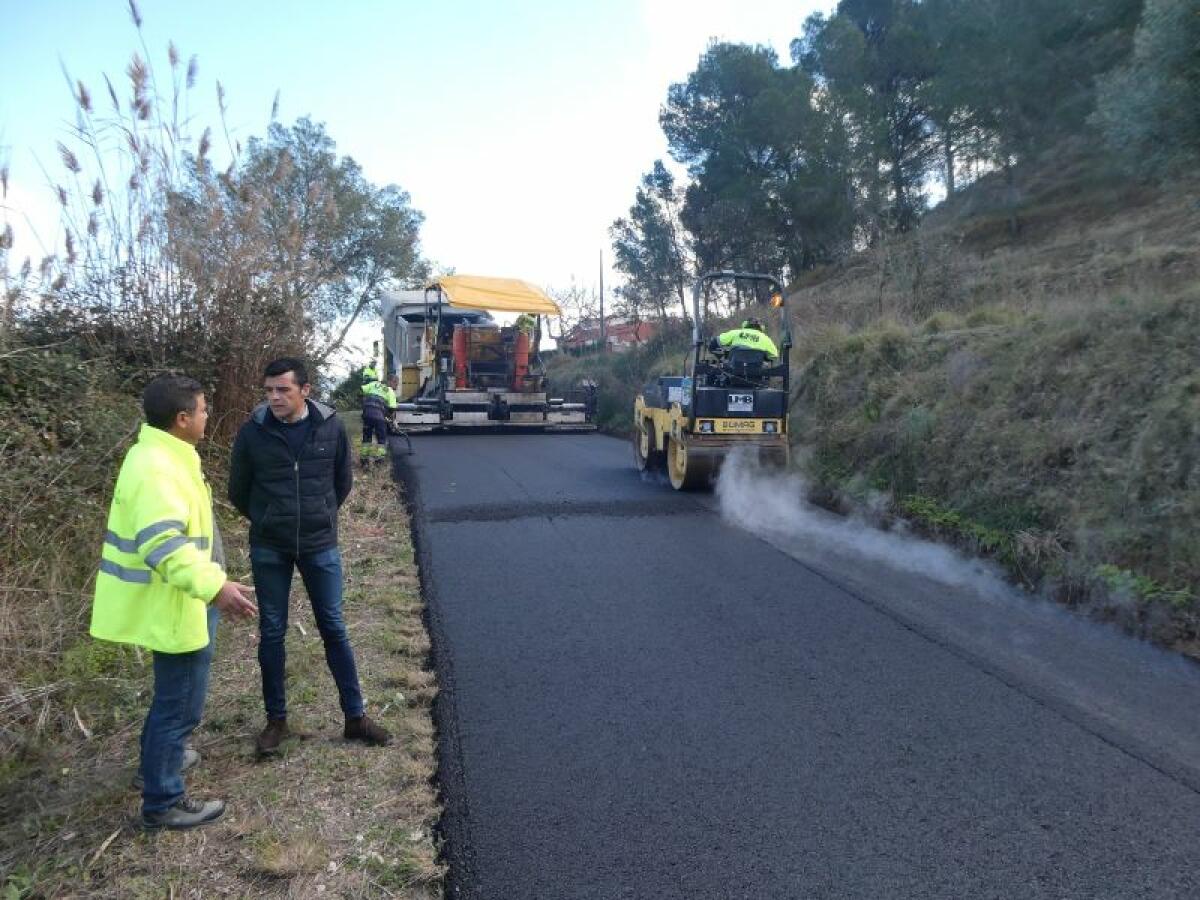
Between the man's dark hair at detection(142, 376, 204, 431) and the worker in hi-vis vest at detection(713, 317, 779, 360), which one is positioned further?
the worker in hi-vis vest at detection(713, 317, 779, 360)

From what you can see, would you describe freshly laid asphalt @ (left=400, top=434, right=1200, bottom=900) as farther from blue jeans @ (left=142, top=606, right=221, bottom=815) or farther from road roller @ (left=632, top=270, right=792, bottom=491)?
road roller @ (left=632, top=270, right=792, bottom=491)

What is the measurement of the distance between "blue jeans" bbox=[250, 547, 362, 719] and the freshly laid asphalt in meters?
0.52

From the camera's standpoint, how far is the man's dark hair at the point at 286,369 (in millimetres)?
3742

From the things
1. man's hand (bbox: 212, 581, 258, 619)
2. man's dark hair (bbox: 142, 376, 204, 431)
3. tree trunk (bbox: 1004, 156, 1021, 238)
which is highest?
tree trunk (bbox: 1004, 156, 1021, 238)

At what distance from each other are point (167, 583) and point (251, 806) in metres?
1.00

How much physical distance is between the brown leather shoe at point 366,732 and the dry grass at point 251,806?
0.06 meters

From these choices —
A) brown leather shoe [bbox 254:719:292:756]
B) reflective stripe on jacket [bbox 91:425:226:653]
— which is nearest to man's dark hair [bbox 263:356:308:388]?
reflective stripe on jacket [bbox 91:425:226:653]

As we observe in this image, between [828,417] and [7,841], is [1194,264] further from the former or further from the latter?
[7,841]

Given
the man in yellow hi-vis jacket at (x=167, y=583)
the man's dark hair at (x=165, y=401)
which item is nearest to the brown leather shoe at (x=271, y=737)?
the man in yellow hi-vis jacket at (x=167, y=583)

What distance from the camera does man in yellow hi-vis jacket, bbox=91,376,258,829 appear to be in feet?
10.00

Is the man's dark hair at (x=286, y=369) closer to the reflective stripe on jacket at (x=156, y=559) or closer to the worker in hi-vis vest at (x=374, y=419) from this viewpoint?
the reflective stripe on jacket at (x=156, y=559)

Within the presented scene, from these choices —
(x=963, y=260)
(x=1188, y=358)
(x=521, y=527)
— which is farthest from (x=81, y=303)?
(x=963, y=260)

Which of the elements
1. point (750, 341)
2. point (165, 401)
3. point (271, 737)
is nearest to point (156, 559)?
point (165, 401)

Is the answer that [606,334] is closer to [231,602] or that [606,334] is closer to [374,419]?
[374,419]
